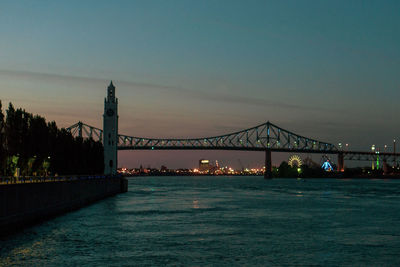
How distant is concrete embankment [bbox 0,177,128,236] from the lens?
93.2 feet

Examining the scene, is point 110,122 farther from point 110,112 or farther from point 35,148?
point 35,148

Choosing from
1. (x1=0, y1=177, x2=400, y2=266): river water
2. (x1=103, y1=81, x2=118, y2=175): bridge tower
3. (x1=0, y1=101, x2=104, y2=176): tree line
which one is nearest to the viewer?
(x1=0, y1=177, x2=400, y2=266): river water

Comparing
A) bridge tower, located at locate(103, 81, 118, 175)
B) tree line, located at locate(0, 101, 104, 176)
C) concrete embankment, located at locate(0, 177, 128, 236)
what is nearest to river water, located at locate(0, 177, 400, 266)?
concrete embankment, located at locate(0, 177, 128, 236)

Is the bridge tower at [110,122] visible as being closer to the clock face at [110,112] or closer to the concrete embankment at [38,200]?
the clock face at [110,112]

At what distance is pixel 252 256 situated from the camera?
2472 centimetres

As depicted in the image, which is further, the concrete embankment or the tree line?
the tree line

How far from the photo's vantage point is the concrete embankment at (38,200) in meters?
28.4

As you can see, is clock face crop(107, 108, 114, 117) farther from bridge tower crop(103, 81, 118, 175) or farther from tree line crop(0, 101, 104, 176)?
tree line crop(0, 101, 104, 176)

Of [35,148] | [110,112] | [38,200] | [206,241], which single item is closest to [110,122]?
[110,112]

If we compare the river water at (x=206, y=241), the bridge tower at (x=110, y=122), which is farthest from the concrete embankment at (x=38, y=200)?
the bridge tower at (x=110, y=122)

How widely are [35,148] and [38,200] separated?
16.3 meters

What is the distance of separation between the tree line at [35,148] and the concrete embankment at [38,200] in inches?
153

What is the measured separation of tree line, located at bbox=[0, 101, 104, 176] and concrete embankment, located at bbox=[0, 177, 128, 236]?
3.88 metres

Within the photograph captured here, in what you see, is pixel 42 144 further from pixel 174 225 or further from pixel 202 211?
pixel 174 225
